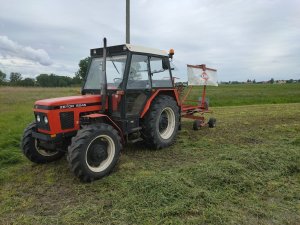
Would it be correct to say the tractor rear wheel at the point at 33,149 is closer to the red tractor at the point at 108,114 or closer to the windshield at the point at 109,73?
the red tractor at the point at 108,114

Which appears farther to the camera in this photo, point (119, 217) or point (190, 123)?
point (190, 123)

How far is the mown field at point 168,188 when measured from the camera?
341 centimetres

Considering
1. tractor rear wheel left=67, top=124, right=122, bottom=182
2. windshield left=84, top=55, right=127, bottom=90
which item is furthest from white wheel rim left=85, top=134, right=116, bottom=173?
windshield left=84, top=55, right=127, bottom=90

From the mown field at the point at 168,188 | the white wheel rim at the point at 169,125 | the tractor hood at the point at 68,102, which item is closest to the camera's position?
the mown field at the point at 168,188

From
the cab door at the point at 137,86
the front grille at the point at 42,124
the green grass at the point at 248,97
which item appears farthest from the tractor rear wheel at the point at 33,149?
the green grass at the point at 248,97

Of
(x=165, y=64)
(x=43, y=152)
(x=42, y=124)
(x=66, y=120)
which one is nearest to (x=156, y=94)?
(x=165, y=64)

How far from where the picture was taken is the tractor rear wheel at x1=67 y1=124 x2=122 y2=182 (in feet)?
14.0

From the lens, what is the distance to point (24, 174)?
4945 mm

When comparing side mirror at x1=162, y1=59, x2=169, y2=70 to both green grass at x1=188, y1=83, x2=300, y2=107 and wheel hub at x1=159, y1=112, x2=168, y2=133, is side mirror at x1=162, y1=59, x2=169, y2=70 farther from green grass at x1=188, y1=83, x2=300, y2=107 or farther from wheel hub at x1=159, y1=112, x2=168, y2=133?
green grass at x1=188, y1=83, x2=300, y2=107

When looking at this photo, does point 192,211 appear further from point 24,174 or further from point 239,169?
point 24,174

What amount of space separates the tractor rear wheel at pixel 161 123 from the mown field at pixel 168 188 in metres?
0.25

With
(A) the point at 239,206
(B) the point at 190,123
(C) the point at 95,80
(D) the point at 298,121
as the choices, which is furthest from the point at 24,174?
(D) the point at 298,121

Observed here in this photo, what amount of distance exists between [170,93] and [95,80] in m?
1.95

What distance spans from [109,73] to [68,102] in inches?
46.3
